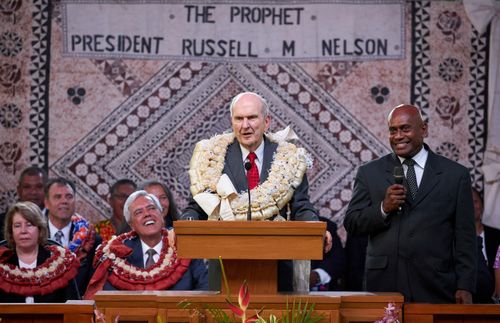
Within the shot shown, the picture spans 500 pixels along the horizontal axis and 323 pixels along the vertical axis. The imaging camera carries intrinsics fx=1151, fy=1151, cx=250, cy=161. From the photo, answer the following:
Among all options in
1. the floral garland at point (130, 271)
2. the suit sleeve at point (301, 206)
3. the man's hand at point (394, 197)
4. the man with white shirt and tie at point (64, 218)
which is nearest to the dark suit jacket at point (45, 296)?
the floral garland at point (130, 271)

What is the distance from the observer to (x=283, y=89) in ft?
29.0

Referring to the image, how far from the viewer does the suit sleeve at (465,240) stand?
5.57 metres

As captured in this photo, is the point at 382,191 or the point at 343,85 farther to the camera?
the point at 343,85

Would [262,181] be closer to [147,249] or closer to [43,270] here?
[147,249]

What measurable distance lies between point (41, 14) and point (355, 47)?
2431 millimetres

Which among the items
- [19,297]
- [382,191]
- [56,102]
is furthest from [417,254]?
[56,102]

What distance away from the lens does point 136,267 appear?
6.48 metres

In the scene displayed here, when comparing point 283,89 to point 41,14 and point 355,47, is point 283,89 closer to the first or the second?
point 355,47

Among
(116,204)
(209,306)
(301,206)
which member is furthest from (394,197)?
(116,204)

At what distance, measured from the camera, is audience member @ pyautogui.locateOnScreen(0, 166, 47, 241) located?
8363 millimetres

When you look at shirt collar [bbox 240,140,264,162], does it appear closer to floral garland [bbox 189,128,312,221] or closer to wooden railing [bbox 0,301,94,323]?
floral garland [bbox 189,128,312,221]

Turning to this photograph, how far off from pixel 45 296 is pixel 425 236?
7.37ft

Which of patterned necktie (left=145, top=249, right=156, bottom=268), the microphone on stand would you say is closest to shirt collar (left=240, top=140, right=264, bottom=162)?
the microphone on stand

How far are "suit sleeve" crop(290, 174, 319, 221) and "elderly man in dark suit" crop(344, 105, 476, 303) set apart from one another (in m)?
0.48
